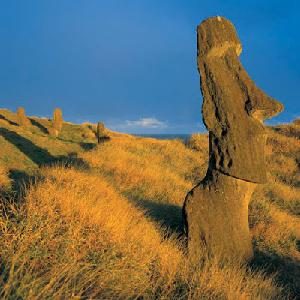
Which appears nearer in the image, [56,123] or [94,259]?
[94,259]

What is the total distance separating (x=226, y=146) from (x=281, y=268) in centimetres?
297

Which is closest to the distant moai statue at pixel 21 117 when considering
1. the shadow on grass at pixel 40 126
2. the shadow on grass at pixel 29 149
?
the shadow on grass at pixel 40 126

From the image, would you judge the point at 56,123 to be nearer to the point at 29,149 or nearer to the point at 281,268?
the point at 29,149

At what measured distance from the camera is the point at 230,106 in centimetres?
923

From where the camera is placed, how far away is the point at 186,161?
2373cm

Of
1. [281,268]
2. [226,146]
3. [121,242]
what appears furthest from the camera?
[281,268]

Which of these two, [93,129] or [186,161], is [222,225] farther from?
[93,129]

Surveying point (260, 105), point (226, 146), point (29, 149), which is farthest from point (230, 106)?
point (29, 149)

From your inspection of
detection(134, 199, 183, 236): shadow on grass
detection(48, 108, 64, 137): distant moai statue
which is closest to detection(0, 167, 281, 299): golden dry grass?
detection(134, 199, 183, 236): shadow on grass

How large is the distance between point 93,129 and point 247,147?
139 ft

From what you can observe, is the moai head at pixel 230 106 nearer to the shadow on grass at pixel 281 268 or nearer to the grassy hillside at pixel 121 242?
the shadow on grass at pixel 281 268

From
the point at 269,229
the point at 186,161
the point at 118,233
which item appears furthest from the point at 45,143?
the point at 118,233

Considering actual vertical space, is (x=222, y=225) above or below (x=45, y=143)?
below

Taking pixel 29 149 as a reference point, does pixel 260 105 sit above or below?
above
